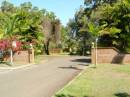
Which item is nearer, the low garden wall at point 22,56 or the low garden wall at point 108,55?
the low garden wall at point 108,55

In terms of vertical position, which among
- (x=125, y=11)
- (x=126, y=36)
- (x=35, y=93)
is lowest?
(x=35, y=93)

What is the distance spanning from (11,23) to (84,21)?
95.3 feet

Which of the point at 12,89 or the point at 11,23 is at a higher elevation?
the point at 11,23

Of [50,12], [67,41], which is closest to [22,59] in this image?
[50,12]

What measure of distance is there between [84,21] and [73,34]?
1524cm

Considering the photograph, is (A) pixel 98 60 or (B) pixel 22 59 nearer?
(A) pixel 98 60

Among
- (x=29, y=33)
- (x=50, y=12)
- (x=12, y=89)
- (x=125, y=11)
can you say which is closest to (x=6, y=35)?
(x=29, y=33)

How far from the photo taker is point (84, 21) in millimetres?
64562

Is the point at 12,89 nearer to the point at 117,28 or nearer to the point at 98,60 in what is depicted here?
the point at 98,60

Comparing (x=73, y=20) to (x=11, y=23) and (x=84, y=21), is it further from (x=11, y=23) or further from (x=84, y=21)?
(x=11, y=23)

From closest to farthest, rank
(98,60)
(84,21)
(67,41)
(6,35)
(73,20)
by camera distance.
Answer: (98,60) < (6,35) < (84,21) < (73,20) < (67,41)

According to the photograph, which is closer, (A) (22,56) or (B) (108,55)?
(B) (108,55)

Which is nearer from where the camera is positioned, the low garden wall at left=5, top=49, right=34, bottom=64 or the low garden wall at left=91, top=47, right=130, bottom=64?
the low garden wall at left=91, top=47, right=130, bottom=64

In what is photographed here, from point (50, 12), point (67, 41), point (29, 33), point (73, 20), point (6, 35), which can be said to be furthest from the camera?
point (67, 41)
